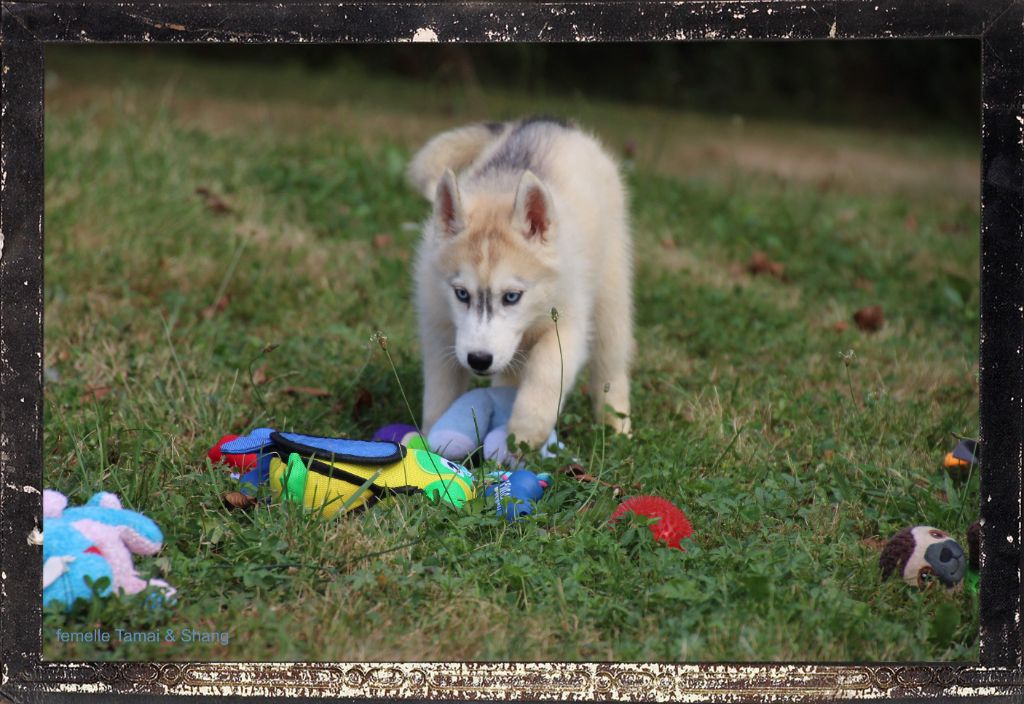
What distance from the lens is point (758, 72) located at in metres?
14.0

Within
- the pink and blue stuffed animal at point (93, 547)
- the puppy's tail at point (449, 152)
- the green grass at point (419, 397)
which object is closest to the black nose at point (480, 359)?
the green grass at point (419, 397)

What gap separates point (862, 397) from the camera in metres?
4.24

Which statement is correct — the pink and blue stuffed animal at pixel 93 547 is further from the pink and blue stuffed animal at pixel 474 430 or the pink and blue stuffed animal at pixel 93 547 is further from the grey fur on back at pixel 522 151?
the grey fur on back at pixel 522 151

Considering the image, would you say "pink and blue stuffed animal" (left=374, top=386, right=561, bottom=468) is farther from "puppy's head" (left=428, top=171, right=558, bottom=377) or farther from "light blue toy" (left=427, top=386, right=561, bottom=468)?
"puppy's head" (left=428, top=171, right=558, bottom=377)

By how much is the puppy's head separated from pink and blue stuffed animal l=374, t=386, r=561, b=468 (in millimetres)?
129

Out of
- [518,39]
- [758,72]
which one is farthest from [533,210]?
[758,72]

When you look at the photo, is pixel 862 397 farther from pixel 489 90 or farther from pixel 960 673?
pixel 489 90

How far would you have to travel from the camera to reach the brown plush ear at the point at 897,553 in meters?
2.69

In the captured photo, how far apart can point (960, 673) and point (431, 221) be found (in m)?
2.29

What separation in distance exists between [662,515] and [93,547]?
1.40 metres

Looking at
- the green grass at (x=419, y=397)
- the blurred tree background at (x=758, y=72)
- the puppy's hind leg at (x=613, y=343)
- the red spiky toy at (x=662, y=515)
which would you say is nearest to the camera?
the green grass at (x=419, y=397)

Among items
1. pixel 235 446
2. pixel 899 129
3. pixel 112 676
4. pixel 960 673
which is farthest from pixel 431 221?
pixel 899 129

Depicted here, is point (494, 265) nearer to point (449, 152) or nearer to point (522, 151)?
point (522, 151)

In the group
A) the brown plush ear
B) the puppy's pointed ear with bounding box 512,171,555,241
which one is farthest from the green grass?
the puppy's pointed ear with bounding box 512,171,555,241
